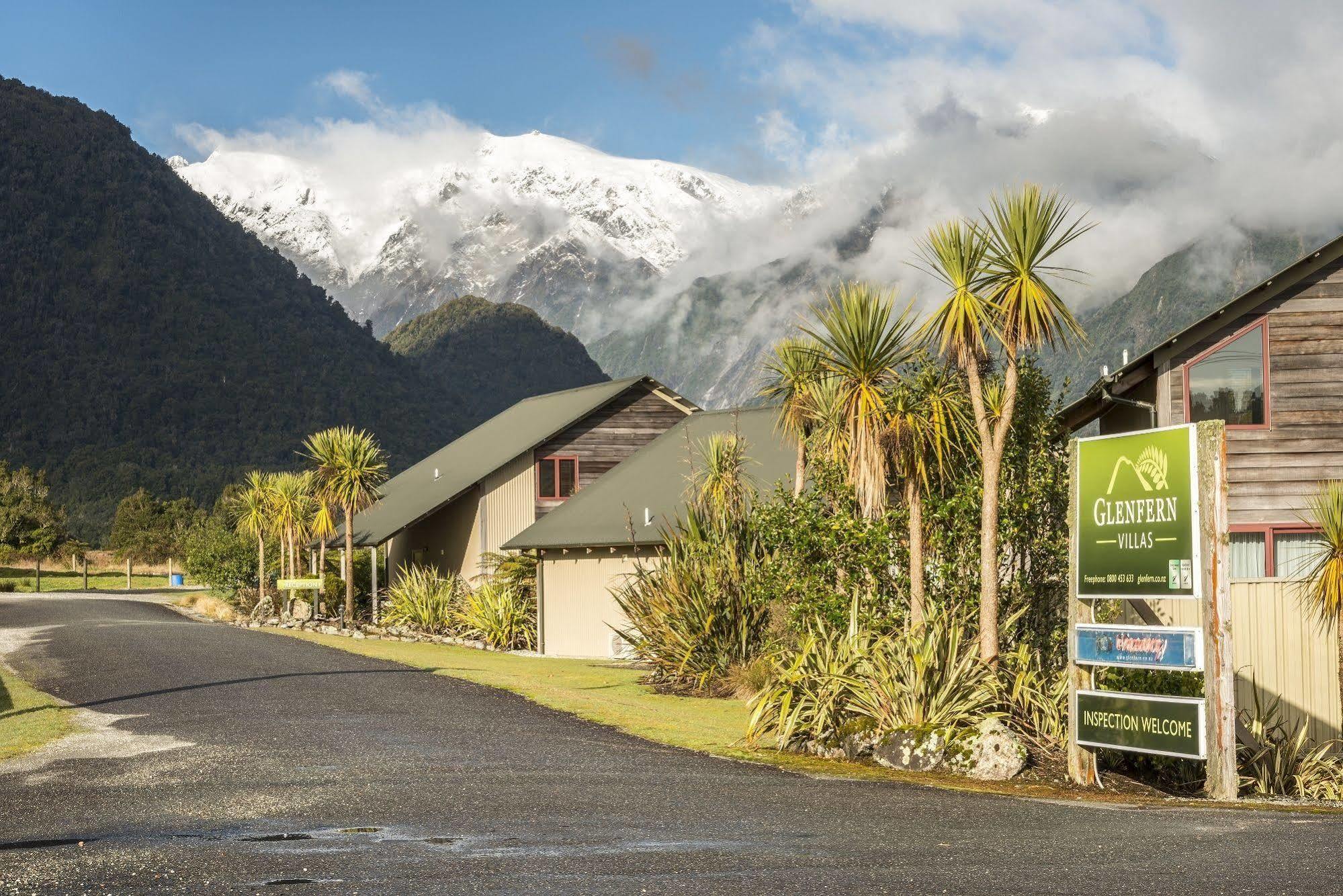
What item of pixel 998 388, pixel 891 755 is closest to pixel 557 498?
pixel 998 388

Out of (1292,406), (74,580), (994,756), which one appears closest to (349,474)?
(1292,406)

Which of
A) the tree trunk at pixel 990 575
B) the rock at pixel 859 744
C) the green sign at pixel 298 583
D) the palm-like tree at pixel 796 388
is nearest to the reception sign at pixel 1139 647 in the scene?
the tree trunk at pixel 990 575

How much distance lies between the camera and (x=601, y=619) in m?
30.1

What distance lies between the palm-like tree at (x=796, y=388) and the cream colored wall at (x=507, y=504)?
14657mm

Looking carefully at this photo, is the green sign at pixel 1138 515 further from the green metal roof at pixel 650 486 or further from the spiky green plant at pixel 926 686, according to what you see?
the green metal roof at pixel 650 486

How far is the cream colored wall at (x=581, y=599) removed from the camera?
30.6 meters

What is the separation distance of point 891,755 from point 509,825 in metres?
4.91

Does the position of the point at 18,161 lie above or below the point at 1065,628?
above

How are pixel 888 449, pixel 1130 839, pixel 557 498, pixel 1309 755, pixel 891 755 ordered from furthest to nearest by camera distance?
pixel 557 498
pixel 888 449
pixel 1309 755
pixel 891 755
pixel 1130 839

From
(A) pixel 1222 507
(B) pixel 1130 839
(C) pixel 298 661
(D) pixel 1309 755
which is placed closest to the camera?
(B) pixel 1130 839

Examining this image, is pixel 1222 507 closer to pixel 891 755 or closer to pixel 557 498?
pixel 891 755

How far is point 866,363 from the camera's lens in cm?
1588

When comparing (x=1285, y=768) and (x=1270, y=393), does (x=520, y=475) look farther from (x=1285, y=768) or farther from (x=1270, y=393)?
(x=1285, y=768)

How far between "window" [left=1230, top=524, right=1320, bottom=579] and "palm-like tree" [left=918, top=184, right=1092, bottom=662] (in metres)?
8.76
